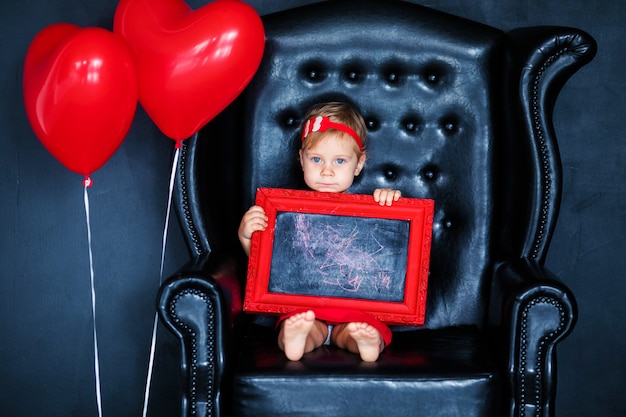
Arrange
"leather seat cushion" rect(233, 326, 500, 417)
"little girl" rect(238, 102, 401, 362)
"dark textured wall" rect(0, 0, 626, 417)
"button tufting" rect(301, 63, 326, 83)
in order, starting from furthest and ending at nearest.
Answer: "dark textured wall" rect(0, 0, 626, 417), "button tufting" rect(301, 63, 326, 83), "little girl" rect(238, 102, 401, 362), "leather seat cushion" rect(233, 326, 500, 417)

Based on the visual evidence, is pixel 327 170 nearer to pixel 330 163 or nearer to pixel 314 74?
pixel 330 163

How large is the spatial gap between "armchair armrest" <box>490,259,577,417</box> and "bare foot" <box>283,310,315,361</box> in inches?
21.0

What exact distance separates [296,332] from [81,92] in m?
0.84

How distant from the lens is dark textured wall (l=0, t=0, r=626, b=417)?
2.99 meters

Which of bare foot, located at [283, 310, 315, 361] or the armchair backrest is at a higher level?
the armchair backrest

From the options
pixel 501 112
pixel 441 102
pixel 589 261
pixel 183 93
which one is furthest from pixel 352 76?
pixel 589 261

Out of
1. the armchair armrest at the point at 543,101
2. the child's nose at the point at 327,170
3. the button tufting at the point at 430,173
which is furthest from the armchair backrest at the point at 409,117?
the child's nose at the point at 327,170

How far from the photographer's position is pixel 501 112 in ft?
8.84

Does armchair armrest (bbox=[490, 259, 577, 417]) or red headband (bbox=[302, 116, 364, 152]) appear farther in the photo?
red headband (bbox=[302, 116, 364, 152])

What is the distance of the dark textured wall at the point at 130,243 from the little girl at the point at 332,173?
2.12 ft

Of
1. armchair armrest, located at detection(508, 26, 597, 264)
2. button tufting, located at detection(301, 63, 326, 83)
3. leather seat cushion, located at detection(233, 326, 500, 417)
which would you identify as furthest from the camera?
button tufting, located at detection(301, 63, 326, 83)

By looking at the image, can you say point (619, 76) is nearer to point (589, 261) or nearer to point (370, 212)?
point (589, 261)

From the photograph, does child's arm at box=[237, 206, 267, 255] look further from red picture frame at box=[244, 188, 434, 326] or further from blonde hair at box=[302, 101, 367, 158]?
blonde hair at box=[302, 101, 367, 158]

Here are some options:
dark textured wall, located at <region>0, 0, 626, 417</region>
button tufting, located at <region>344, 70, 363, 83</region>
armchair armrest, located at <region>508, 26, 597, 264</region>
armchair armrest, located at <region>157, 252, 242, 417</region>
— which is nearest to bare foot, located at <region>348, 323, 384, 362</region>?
armchair armrest, located at <region>157, 252, 242, 417</region>
